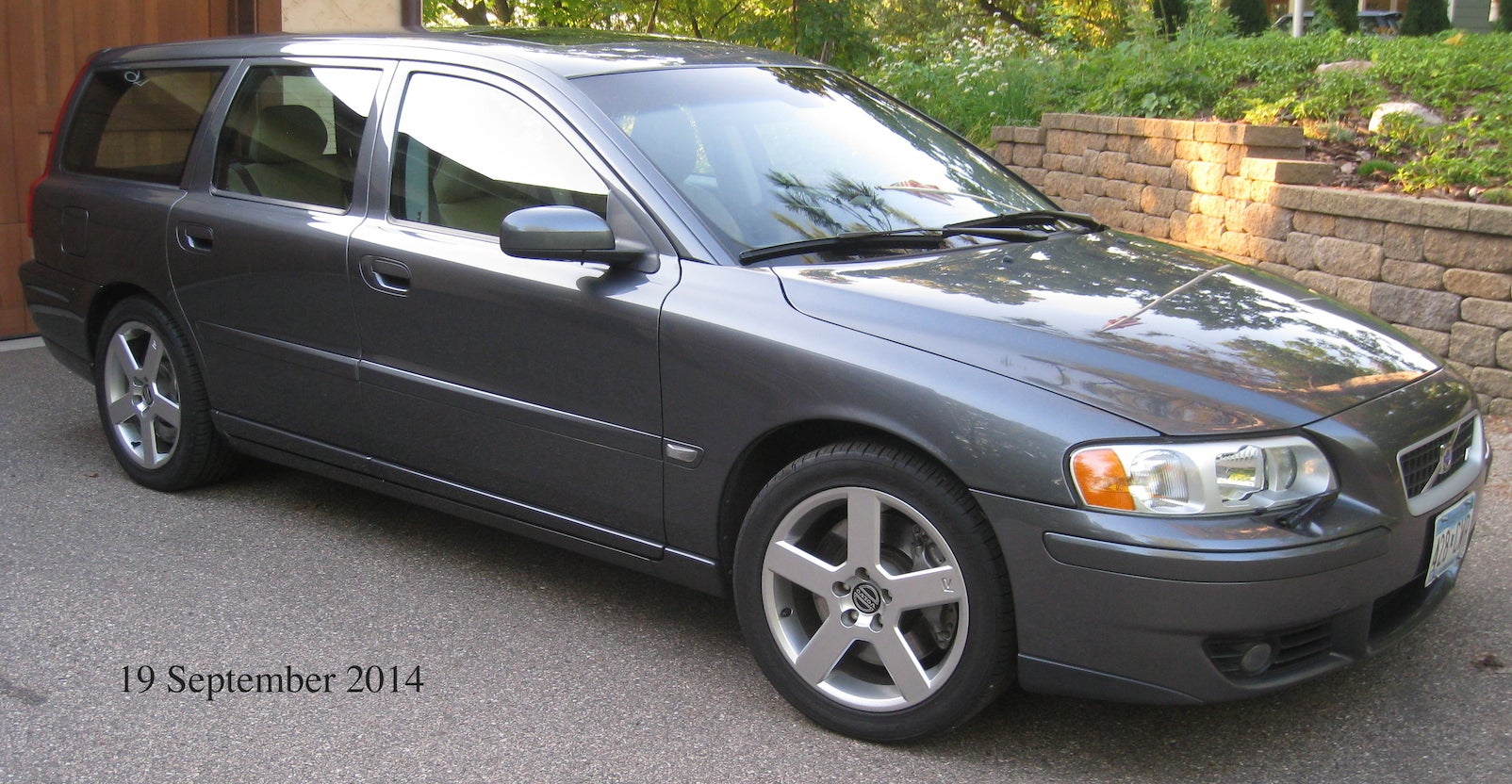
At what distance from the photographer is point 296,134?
4590 millimetres

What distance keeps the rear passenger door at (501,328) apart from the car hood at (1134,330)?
546 millimetres

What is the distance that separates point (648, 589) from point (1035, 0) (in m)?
24.1

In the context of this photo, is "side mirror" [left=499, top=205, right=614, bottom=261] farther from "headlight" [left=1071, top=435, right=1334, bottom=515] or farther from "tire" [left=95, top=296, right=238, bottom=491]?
"tire" [left=95, top=296, right=238, bottom=491]

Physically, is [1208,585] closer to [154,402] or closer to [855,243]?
[855,243]

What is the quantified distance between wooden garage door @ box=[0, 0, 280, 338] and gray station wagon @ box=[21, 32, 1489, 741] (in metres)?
3.16

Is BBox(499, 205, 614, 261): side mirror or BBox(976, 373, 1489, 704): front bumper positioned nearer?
BBox(976, 373, 1489, 704): front bumper

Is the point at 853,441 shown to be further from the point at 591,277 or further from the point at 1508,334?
the point at 1508,334

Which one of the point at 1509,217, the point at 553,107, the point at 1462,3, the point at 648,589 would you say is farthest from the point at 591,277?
the point at 1462,3

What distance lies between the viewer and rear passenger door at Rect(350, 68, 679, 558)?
361cm

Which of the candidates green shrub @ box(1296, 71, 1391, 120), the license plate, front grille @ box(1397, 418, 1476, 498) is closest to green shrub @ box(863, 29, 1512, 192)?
green shrub @ box(1296, 71, 1391, 120)

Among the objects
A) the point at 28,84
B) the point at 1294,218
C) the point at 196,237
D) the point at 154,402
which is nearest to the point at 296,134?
the point at 196,237

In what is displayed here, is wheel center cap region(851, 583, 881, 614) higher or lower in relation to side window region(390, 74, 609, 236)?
lower

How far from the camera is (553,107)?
384 cm

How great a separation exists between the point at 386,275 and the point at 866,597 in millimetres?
1829
